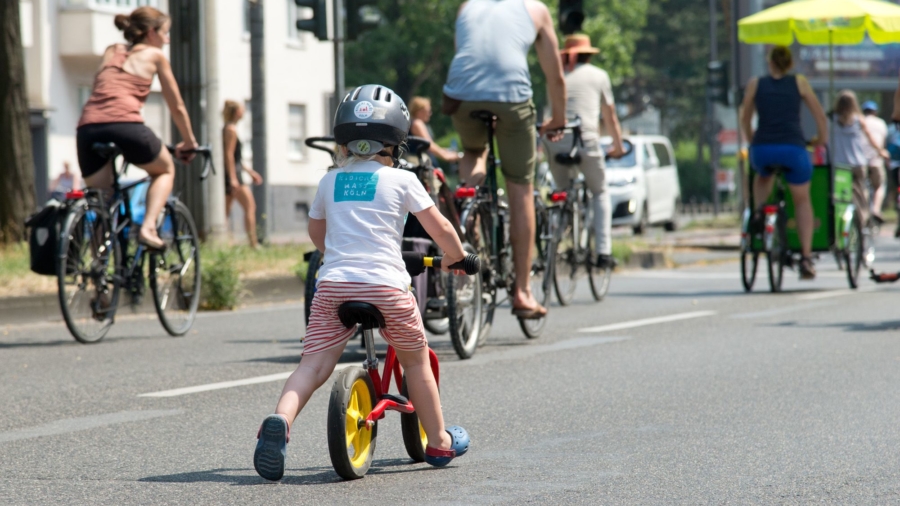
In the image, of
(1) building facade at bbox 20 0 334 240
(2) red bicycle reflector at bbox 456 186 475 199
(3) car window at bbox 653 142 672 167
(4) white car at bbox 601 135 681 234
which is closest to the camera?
(2) red bicycle reflector at bbox 456 186 475 199

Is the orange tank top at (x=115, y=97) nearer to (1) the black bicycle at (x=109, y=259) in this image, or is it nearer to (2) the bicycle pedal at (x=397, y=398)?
(1) the black bicycle at (x=109, y=259)

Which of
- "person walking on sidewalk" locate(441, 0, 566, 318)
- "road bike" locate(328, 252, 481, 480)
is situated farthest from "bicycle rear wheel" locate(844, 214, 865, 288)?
"road bike" locate(328, 252, 481, 480)

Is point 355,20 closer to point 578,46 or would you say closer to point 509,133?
point 578,46

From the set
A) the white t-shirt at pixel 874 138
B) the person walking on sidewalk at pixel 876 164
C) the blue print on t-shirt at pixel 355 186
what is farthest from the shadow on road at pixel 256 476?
the person walking on sidewalk at pixel 876 164

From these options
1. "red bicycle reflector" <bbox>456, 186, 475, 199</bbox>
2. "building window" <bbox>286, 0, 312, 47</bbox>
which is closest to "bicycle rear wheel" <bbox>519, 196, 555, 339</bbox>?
"red bicycle reflector" <bbox>456, 186, 475, 199</bbox>

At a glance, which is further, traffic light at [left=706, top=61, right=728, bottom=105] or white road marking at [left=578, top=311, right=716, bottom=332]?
traffic light at [left=706, top=61, right=728, bottom=105]

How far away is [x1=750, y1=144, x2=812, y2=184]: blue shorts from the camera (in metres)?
12.1

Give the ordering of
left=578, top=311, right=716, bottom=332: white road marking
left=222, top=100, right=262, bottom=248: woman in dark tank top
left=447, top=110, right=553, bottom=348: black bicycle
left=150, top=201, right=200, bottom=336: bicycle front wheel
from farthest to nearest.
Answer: left=222, top=100, right=262, bottom=248: woman in dark tank top → left=578, top=311, right=716, bottom=332: white road marking → left=150, top=201, right=200, bottom=336: bicycle front wheel → left=447, top=110, right=553, bottom=348: black bicycle

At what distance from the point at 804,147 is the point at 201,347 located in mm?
5795

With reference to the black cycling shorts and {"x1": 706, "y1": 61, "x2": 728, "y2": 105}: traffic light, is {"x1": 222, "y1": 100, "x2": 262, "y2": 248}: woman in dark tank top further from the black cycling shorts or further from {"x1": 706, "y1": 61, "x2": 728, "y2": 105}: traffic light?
{"x1": 706, "y1": 61, "x2": 728, "y2": 105}: traffic light

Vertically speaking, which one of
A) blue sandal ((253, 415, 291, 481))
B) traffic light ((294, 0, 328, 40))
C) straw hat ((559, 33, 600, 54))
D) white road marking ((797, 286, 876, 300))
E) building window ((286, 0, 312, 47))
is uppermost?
building window ((286, 0, 312, 47))

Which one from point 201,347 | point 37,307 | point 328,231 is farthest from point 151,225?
point 328,231

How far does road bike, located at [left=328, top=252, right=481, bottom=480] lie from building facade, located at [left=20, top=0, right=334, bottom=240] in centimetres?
2150

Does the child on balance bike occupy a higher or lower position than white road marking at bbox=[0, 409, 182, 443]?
higher
